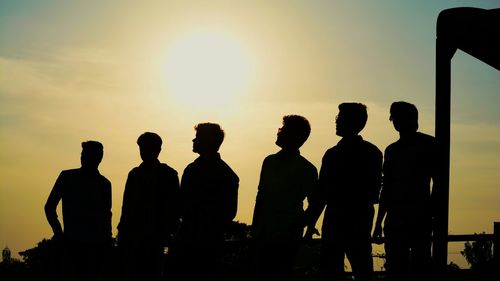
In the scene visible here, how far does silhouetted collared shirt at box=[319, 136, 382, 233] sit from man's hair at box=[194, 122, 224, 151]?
1031 mm

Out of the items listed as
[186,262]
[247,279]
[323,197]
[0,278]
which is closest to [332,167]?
[323,197]

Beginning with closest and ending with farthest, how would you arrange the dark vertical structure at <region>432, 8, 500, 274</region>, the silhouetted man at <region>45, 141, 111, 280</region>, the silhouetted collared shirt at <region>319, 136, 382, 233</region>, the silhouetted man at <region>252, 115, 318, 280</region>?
the dark vertical structure at <region>432, 8, 500, 274</region>, the silhouetted collared shirt at <region>319, 136, 382, 233</region>, the silhouetted man at <region>252, 115, 318, 280</region>, the silhouetted man at <region>45, 141, 111, 280</region>

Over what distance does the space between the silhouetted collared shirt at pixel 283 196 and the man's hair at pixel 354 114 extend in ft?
2.09

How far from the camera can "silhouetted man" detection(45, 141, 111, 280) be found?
776 centimetres

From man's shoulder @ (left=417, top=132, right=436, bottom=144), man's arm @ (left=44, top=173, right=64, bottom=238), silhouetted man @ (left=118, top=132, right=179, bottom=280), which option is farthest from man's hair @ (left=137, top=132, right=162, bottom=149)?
man's shoulder @ (left=417, top=132, right=436, bottom=144)

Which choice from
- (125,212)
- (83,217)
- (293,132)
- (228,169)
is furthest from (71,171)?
(293,132)

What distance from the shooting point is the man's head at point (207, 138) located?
24.9 ft

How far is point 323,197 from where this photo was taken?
23.9 feet

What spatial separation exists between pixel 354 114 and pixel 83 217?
2.76 meters

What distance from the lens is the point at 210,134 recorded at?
7.57 metres

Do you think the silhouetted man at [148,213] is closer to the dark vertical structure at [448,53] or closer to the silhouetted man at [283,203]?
the silhouetted man at [283,203]

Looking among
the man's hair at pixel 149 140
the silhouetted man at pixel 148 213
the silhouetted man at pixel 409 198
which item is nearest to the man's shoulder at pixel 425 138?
the silhouetted man at pixel 409 198

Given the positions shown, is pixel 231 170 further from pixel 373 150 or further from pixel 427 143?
pixel 427 143

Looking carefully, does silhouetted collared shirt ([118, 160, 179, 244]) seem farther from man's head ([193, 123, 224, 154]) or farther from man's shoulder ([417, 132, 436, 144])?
man's shoulder ([417, 132, 436, 144])
